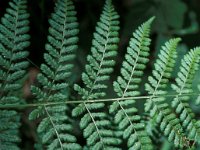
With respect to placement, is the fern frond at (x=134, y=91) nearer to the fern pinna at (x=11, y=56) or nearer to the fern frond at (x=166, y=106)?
the fern frond at (x=166, y=106)

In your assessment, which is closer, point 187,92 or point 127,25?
point 187,92

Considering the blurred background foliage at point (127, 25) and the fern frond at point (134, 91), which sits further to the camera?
the blurred background foliage at point (127, 25)

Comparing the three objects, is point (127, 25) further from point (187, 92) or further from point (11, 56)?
point (11, 56)

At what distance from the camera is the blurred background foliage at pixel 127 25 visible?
2.80m

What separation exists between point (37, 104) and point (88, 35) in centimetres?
139

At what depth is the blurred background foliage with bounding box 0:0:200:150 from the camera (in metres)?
2.80

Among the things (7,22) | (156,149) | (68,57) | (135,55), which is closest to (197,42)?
(156,149)

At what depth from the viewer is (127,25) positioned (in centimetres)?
327

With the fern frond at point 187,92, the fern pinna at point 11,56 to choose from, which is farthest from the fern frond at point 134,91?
the fern pinna at point 11,56

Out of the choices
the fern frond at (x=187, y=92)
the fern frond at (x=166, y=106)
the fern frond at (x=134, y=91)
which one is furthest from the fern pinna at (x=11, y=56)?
the fern frond at (x=187, y=92)

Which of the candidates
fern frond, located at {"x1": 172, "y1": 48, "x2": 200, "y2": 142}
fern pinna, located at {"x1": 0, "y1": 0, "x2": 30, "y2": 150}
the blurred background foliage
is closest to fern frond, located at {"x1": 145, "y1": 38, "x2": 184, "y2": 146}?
fern frond, located at {"x1": 172, "y1": 48, "x2": 200, "y2": 142}

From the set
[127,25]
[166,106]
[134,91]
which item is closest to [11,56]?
[134,91]

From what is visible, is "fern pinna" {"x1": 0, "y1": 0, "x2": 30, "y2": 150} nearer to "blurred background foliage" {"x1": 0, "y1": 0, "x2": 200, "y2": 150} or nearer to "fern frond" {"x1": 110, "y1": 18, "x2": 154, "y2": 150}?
"fern frond" {"x1": 110, "y1": 18, "x2": 154, "y2": 150}

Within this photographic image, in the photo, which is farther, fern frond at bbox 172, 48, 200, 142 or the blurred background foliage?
the blurred background foliage
